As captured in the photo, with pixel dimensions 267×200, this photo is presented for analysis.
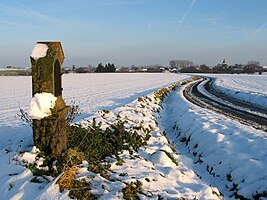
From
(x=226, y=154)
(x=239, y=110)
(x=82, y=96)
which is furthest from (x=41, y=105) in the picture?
(x=82, y=96)

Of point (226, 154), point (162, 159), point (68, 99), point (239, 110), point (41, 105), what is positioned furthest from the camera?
point (68, 99)

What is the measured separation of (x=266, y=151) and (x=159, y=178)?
3.53 meters

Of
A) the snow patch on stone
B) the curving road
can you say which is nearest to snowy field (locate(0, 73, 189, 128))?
the snow patch on stone

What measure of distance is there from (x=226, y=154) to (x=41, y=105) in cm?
503

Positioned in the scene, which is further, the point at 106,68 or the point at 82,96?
the point at 106,68

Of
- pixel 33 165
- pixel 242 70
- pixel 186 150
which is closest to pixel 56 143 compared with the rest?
pixel 33 165

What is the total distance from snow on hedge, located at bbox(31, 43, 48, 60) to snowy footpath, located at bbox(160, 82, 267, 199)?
15.1ft

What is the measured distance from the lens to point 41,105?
17.0 ft

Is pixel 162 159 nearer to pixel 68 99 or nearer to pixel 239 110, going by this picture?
pixel 239 110

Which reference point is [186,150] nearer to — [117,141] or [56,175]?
[117,141]

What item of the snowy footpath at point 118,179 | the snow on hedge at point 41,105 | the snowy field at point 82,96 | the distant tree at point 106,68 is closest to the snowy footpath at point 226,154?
the snowy footpath at point 118,179

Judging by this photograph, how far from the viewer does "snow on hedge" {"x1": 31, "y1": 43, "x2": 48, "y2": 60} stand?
521 cm

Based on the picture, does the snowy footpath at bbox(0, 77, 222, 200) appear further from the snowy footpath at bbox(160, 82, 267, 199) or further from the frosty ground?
the snowy footpath at bbox(160, 82, 267, 199)

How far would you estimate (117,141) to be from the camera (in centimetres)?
716
